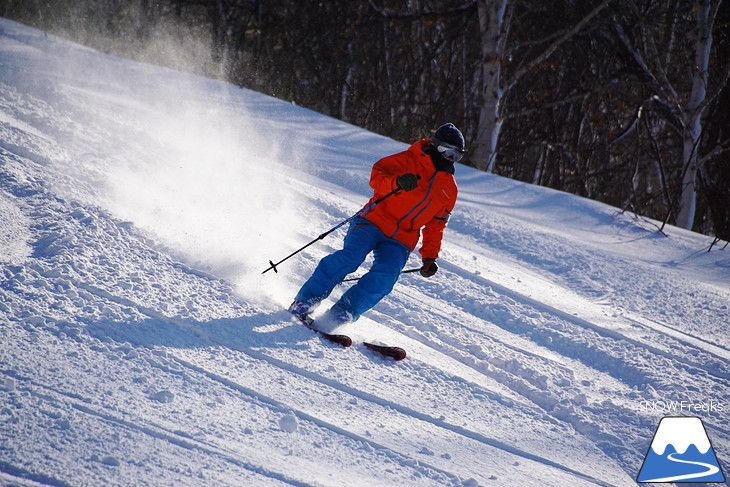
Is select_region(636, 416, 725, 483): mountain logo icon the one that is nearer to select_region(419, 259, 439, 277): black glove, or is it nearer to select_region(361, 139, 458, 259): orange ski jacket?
select_region(419, 259, 439, 277): black glove

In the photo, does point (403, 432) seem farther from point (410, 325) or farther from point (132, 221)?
point (132, 221)

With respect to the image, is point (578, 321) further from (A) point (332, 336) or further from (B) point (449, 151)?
(A) point (332, 336)

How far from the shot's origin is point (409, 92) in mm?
13555

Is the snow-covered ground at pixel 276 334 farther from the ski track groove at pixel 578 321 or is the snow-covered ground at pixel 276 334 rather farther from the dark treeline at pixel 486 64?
the dark treeline at pixel 486 64

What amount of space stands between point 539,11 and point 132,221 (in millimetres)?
11770

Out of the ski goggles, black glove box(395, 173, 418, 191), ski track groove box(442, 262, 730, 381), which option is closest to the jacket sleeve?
black glove box(395, 173, 418, 191)

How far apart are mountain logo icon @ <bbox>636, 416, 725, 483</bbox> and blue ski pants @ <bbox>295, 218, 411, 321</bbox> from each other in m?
1.70

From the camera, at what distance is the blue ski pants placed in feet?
10.7

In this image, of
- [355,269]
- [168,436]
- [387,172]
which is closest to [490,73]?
[387,172]

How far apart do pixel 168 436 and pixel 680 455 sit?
8.63 ft

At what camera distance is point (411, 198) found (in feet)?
11.2

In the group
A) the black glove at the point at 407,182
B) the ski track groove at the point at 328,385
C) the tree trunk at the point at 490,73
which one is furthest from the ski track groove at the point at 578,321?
the tree trunk at the point at 490,73

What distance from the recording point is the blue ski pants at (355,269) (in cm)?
328

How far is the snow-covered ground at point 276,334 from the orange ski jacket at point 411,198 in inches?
26.4
